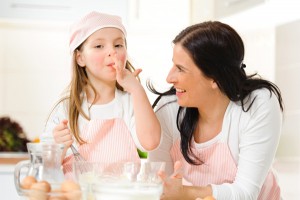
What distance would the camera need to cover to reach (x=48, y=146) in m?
1.15

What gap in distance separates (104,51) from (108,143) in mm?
299

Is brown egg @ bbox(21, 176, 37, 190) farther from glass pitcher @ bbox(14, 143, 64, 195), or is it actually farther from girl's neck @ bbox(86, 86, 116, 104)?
girl's neck @ bbox(86, 86, 116, 104)

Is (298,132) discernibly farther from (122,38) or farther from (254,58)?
(122,38)

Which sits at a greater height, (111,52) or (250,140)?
(111,52)

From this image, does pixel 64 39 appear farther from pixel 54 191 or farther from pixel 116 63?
pixel 54 191

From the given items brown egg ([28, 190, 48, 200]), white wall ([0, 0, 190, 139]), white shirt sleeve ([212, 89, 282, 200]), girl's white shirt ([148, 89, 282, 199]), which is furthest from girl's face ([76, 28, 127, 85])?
white wall ([0, 0, 190, 139])

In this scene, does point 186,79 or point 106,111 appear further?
point 106,111

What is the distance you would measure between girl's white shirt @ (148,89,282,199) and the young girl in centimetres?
12

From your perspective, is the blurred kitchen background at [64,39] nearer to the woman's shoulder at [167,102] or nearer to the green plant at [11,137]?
the green plant at [11,137]

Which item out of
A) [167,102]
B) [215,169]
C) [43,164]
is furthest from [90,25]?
[43,164]

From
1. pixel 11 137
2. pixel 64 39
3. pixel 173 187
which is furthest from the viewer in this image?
pixel 64 39

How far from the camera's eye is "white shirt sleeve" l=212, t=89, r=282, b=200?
163 centimetres

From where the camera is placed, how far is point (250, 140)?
5.51ft

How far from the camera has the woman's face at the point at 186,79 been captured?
1673 mm
